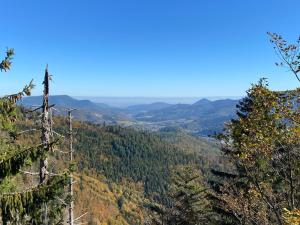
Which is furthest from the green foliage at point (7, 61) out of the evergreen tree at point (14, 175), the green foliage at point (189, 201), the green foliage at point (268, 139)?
the green foliage at point (189, 201)

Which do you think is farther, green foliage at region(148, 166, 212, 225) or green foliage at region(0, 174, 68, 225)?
green foliage at region(148, 166, 212, 225)

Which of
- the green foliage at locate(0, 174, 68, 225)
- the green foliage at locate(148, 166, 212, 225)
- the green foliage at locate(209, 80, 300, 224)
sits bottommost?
the green foliage at locate(148, 166, 212, 225)

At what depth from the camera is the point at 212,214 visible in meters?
33.1

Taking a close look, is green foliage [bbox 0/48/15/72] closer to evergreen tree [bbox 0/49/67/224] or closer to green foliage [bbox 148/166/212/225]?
evergreen tree [bbox 0/49/67/224]

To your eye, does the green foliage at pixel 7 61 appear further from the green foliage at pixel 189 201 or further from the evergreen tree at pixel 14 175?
the green foliage at pixel 189 201

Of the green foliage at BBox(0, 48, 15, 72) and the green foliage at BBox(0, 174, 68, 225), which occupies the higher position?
the green foliage at BBox(0, 48, 15, 72)

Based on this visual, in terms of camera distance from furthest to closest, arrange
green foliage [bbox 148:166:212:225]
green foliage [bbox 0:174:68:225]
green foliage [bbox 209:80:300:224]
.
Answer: green foliage [bbox 148:166:212:225] → green foliage [bbox 209:80:300:224] → green foliage [bbox 0:174:68:225]

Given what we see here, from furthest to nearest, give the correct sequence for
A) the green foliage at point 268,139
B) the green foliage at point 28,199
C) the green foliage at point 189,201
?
1. the green foliage at point 189,201
2. the green foliage at point 268,139
3. the green foliage at point 28,199

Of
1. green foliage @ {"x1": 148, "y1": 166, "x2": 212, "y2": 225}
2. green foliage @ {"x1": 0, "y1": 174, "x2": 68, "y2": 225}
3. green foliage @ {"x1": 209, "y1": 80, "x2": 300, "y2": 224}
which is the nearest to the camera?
green foliage @ {"x1": 0, "y1": 174, "x2": 68, "y2": 225}

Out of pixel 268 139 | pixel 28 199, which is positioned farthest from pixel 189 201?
pixel 28 199

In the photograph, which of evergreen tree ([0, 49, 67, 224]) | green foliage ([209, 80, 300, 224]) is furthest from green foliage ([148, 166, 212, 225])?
evergreen tree ([0, 49, 67, 224])

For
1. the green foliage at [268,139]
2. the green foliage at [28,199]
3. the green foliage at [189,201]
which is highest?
the green foliage at [268,139]

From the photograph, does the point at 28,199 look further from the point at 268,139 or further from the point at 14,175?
the point at 268,139

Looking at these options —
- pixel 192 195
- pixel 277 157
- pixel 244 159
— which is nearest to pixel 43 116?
pixel 244 159
